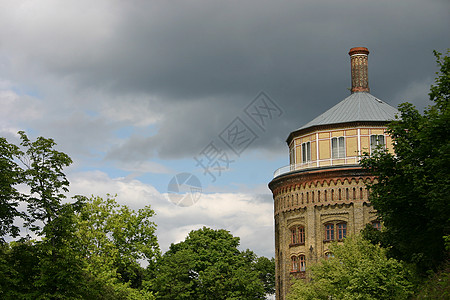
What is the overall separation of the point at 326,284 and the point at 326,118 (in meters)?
26.1

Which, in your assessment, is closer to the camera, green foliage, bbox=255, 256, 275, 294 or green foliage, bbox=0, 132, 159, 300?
green foliage, bbox=0, 132, 159, 300

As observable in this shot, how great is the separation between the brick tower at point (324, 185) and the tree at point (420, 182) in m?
24.9

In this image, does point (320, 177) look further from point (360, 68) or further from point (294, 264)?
point (360, 68)

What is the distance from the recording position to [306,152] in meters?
70.6

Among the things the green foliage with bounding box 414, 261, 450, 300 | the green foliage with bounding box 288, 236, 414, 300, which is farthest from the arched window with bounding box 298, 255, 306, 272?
the green foliage with bounding box 414, 261, 450, 300

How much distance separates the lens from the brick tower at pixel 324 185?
6550cm

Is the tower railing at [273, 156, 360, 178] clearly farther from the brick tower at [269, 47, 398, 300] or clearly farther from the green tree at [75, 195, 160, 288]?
the green tree at [75, 195, 160, 288]

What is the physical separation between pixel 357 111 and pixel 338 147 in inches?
199

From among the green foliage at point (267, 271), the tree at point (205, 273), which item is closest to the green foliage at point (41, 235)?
the tree at point (205, 273)

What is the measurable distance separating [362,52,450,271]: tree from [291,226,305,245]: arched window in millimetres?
27652

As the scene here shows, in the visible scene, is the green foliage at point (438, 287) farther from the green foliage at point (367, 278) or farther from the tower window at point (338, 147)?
the tower window at point (338, 147)

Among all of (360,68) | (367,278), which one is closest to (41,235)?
(367,278)

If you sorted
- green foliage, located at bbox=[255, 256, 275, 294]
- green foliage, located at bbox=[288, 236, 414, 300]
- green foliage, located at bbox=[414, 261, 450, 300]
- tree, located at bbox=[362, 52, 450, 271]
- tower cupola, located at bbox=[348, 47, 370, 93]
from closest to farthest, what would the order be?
green foliage, located at bbox=[414, 261, 450, 300]
tree, located at bbox=[362, 52, 450, 271]
green foliage, located at bbox=[288, 236, 414, 300]
tower cupola, located at bbox=[348, 47, 370, 93]
green foliage, located at bbox=[255, 256, 275, 294]

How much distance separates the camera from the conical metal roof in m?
69.1
